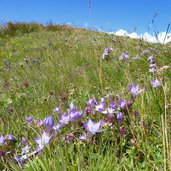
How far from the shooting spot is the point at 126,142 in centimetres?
193

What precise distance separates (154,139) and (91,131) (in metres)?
0.46

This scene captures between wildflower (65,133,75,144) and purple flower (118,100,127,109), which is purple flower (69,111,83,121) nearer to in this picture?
wildflower (65,133,75,144)

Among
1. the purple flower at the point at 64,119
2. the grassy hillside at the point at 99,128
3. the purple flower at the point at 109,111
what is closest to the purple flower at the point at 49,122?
the grassy hillside at the point at 99,128

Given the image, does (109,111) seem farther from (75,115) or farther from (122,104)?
(75,115)

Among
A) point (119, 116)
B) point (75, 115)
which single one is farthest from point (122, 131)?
point (75, 115)

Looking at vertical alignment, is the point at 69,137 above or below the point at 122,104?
below

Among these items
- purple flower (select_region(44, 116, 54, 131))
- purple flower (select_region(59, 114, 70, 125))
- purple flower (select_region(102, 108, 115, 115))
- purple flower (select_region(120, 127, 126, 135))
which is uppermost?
purple flower (select_region(102, 108, 115, 115))

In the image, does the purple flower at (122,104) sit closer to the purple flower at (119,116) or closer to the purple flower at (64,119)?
the purple flower at (119,116)

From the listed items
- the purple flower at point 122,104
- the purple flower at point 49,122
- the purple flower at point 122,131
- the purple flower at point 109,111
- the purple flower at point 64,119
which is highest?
the purple flower at point 122,104

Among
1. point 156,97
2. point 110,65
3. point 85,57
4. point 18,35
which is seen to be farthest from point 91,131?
point 18,35

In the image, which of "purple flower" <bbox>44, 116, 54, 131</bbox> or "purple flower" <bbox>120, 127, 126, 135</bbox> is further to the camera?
"purple flower" <bbox>120, 127, 126, 135</bbox>

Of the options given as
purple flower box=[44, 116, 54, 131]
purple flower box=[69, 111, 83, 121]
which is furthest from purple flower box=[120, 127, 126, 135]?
purple flower box=[44, 116, 54, 131]

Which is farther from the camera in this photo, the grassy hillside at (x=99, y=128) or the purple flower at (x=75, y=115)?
the purple flower at (x=75, y=115)

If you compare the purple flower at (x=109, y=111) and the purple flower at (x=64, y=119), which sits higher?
the purple flower at (x=109, y=111)
